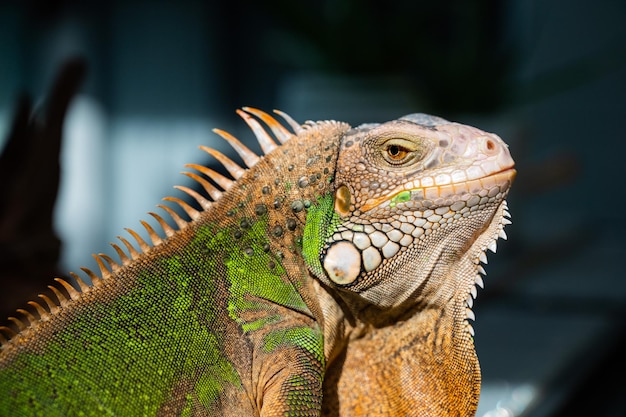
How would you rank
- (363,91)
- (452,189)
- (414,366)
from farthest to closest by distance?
(363,91) < (414,366) < (452,189)

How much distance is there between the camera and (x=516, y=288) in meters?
6.29

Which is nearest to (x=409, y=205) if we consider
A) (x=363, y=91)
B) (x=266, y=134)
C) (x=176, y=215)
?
Answer: (x=266, y=134)

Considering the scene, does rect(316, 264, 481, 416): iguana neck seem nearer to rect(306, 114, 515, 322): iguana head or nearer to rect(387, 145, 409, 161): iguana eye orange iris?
rect(306, 114, 515, 322): iguana head

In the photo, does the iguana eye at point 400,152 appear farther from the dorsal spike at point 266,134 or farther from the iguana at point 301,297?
the dorsal spike at point 266,134

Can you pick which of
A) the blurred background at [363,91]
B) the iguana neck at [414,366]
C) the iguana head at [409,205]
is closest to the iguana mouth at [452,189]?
the iguana head at [409,205]

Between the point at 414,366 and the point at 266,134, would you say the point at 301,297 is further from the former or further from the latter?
the point at 266,134

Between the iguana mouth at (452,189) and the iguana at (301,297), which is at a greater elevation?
the iguana mouth at (452,189)

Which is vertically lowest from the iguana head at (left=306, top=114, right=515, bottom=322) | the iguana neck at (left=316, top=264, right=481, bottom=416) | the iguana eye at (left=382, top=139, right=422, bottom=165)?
the iguana neck at (left=316, top=264, right=481, bottom=416)

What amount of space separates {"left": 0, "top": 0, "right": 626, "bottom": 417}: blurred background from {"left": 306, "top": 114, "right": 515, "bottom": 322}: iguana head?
3613mm

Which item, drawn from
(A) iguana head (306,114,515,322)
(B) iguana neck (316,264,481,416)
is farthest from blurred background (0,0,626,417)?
(A) iguana head (306,114,515,322)

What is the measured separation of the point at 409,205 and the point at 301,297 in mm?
354

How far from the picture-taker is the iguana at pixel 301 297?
170 centimetres

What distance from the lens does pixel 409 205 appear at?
5.97ft

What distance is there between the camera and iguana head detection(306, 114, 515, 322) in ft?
5.95
